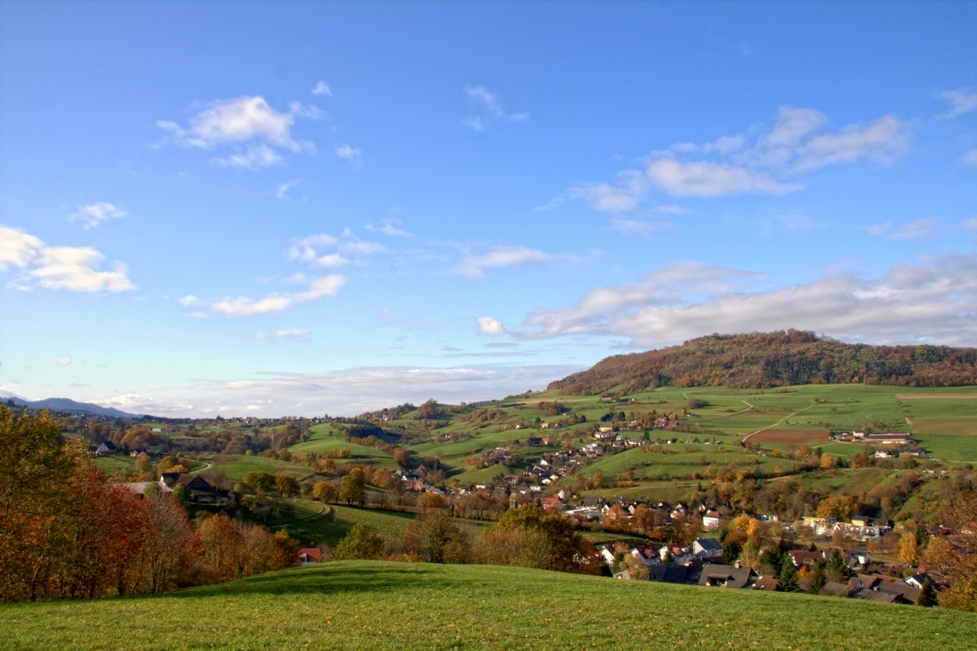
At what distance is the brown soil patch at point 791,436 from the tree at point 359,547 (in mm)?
116513

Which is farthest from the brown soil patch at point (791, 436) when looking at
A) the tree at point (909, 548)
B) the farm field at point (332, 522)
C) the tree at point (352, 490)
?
the tree at point (352, 490)

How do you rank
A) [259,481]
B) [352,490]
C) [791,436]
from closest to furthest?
[259,481] < [352,490] < [791,436]

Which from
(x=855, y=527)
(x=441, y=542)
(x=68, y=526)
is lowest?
(x=855, y=527)

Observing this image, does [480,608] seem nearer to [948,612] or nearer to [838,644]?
[838,644]

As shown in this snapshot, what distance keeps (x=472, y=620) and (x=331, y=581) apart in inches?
516

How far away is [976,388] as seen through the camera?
165 m

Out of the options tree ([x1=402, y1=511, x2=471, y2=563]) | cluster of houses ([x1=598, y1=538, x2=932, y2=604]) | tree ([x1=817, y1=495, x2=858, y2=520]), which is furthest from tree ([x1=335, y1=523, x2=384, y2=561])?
tree ([x1=817, y1=495, x2=858, y2=520])

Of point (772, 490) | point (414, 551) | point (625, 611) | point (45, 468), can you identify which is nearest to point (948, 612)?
point (625, 611)

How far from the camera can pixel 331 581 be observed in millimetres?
27984

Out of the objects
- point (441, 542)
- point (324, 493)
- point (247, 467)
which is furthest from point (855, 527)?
point (247, 467)

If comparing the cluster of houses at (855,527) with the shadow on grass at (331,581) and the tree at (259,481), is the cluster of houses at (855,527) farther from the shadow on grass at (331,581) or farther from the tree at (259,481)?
the tree at (259,481)

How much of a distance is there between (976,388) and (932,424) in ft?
162

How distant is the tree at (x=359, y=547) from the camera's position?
55.9 m

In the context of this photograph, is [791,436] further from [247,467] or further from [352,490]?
[247,467]
